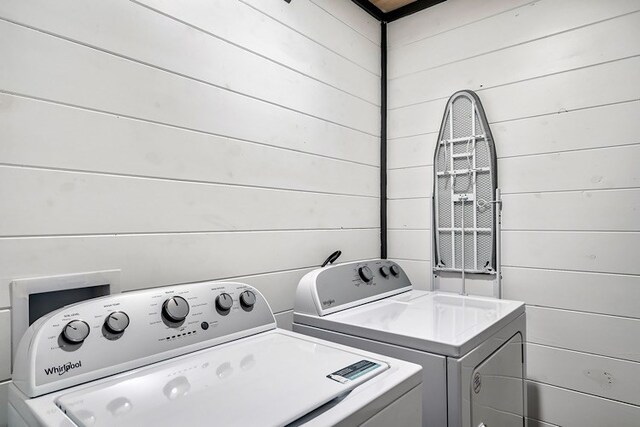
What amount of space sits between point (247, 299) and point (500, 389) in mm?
950

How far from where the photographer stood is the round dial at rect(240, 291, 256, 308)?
119cm

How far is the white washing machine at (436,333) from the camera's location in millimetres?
1094

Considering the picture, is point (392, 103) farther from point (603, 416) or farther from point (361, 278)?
point (603, 416)

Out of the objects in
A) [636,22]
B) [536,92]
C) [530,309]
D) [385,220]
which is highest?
[636,22]

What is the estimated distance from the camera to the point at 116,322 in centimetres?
91

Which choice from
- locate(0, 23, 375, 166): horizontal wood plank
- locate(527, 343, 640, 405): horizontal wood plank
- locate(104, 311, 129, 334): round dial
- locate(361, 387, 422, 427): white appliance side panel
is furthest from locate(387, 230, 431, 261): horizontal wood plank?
locate(104, 311, 129, 334): round dial

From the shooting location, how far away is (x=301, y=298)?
1.45 m

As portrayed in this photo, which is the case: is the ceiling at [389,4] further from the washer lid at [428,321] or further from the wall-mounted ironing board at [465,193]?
the washer lid at [428,321]

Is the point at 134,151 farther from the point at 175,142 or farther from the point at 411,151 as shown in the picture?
the point at 411,151

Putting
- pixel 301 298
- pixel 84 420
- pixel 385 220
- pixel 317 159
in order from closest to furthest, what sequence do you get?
1. pixel 84 420
2. pixel 301 298
3. pixel 317 159
4. pixel 385 220

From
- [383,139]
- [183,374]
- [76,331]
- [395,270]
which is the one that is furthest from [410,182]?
[76,331]

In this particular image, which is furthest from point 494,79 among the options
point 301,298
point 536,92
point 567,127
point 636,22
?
point 301,298

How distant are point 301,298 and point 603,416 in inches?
55.2

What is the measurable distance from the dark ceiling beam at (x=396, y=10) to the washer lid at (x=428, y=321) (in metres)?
1.65
